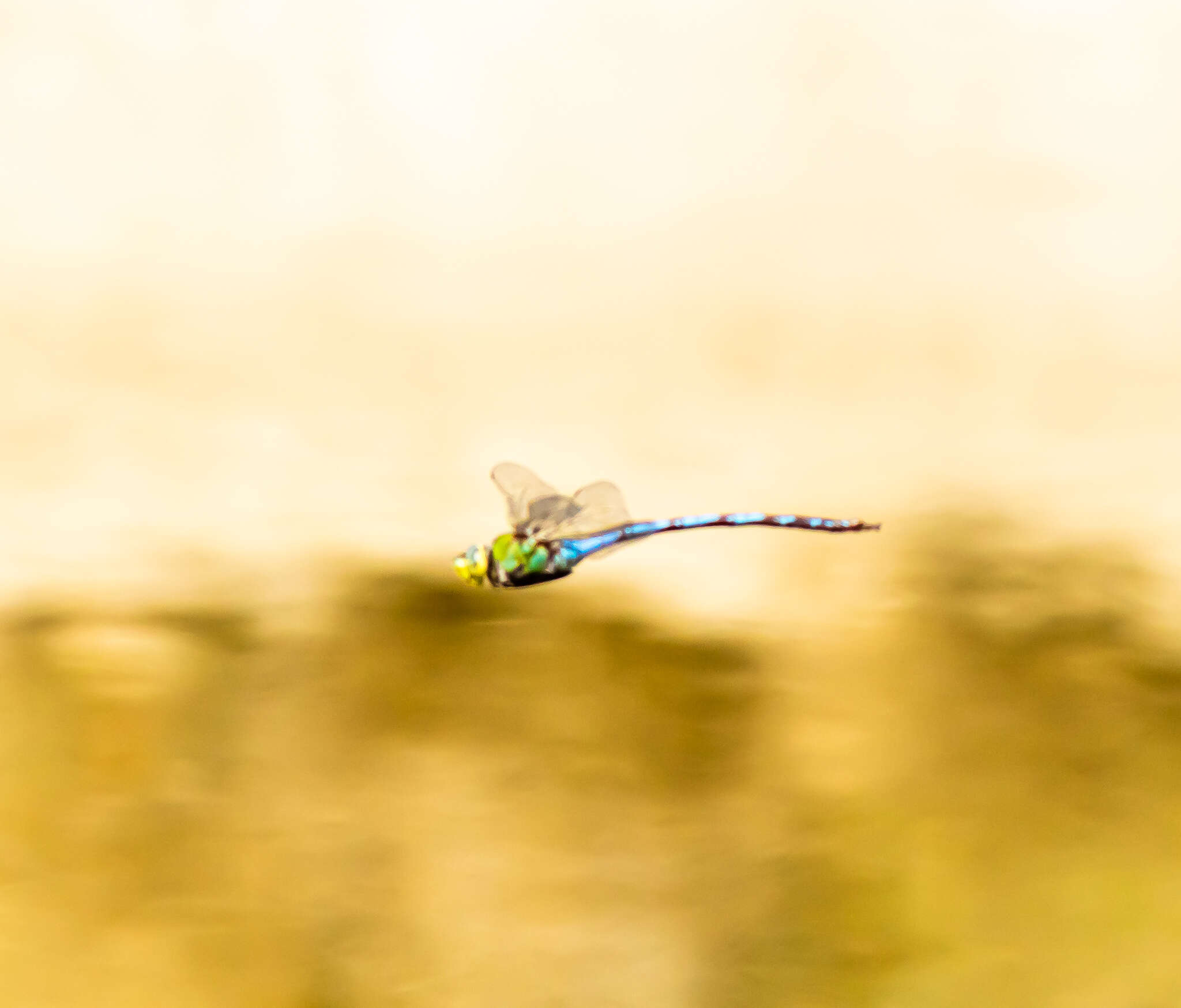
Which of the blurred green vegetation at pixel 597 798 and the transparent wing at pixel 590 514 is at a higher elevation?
the transparent wing at pixel 590 514

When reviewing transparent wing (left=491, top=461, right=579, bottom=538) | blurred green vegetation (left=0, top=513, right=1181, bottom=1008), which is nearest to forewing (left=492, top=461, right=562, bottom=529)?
transparent wing (left=491, top=461, right=579, bottom=538)

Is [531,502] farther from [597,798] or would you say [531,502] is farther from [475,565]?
[597,798]

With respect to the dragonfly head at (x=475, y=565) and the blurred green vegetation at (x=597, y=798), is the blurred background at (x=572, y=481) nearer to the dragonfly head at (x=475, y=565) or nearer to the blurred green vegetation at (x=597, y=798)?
the blurred green vegetation at (x=597, y=798)

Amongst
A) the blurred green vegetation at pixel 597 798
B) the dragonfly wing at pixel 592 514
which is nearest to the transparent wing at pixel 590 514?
the dragonfly wing at pixel 592 514

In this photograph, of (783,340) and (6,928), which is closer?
(6,928)

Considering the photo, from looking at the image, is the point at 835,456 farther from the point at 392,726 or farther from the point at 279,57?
the point at 279,57

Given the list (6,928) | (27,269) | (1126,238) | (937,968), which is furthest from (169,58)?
(937,968)
